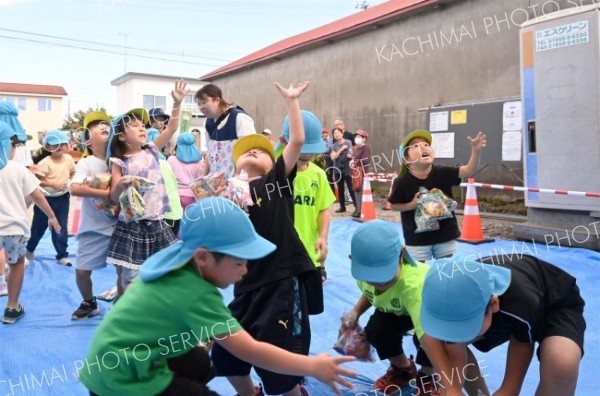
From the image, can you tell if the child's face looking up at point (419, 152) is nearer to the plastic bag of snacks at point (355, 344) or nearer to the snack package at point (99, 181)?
the plastic bag of snacks at point (355, 344)

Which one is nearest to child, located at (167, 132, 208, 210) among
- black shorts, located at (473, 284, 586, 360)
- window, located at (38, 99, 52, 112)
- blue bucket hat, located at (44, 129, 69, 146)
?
blue bucket hat, located at (44, 129, 69, 146)

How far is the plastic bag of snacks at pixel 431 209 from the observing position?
3.51 meters

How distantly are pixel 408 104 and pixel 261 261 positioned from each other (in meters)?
11.3

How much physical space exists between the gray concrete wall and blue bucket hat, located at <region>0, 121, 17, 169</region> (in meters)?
7.32

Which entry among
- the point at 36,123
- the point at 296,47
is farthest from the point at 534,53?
the point at 36,123

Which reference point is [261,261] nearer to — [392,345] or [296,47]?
[392,345]

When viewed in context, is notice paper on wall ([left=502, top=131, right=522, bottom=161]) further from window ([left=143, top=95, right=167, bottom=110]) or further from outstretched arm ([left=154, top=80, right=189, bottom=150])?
window ([left=143, top=95, right=167, bottom=110])

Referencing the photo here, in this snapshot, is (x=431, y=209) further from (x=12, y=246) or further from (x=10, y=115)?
(x=10, y=115)

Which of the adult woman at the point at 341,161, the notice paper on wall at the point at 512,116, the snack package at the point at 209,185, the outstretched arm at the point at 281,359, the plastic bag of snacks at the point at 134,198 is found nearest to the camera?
the outstretched arm at the point at 281,359

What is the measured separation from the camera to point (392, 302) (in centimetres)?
245

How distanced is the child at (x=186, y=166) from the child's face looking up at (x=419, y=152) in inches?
91.3

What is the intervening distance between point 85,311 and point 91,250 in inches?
21.1

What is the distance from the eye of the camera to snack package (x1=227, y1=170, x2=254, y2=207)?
7.57 ft

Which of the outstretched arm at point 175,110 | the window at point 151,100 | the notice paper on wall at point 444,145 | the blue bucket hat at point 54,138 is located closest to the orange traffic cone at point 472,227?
the notice paper on wall at point 444,145
